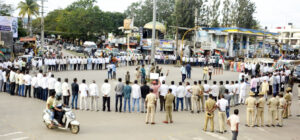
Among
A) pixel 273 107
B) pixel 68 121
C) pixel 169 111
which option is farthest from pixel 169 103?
pixel 273 107

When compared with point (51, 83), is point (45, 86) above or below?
below

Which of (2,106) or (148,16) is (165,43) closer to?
(148,16)

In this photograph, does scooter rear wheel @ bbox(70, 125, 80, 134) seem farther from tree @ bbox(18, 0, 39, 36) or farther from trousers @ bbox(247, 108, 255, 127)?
tree @ bbox(18, 0, 39, 36)

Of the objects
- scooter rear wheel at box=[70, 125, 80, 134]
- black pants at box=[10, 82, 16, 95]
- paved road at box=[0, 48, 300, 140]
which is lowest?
paved road at box=[0, 48, 300, 140]

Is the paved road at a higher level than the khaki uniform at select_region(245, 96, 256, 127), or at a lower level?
lower

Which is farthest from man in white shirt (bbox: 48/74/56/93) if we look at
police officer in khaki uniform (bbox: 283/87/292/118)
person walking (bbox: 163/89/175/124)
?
police officer in khaki uniform (bbox: 283/87/292/118)

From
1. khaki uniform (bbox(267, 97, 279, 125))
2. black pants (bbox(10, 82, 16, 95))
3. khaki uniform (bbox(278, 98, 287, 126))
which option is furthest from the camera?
black pants (bbox(10, 82, 16, 95))

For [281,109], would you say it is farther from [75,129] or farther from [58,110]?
[58,110]

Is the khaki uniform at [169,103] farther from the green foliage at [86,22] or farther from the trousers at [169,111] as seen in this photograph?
the green foliage at [86,22]

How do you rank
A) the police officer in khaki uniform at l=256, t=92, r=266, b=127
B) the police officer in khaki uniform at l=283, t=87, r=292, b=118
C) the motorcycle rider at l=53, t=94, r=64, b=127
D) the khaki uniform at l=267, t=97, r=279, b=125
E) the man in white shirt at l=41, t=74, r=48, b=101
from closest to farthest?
the motorcycle rider at l=53, t=94, r=64, b=127
the police officer in khaki uniform at l=256, t=92, r=266, b=127
the khaki uniform at l=267, t=97, r=279, b=125
the police officer in khaki uniform at l=283, t=87, r=292, b=118
the man in white shirt at l=41, t=74, r=48, b=101

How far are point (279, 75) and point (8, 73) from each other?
59.8ft

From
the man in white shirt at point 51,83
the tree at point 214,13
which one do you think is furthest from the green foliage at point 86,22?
the man in white shirt at point 51,83

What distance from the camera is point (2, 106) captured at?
14.7 meters

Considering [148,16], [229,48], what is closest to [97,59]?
[229,48]
